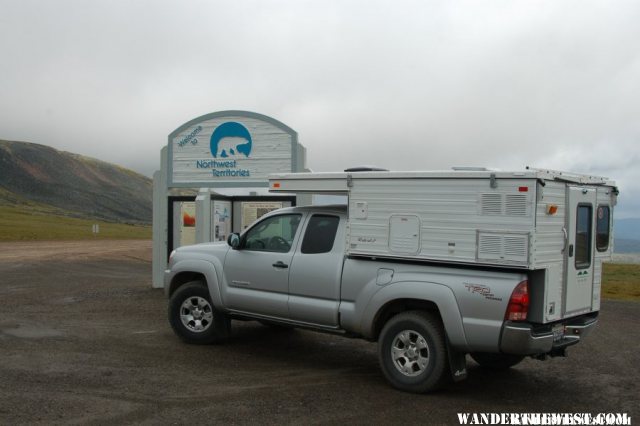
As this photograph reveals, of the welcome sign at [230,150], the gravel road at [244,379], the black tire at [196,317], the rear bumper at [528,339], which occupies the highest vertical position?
the welcome sign at [230,150]

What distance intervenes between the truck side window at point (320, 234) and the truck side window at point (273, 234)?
242 millimetres

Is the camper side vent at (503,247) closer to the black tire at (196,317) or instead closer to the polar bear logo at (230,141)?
the black tire at (196,317)

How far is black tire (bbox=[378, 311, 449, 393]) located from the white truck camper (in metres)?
0.67

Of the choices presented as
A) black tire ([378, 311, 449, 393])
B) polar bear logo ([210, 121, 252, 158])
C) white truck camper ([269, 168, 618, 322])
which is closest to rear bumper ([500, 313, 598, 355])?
white truck camper ([269, 168, 618, 322])

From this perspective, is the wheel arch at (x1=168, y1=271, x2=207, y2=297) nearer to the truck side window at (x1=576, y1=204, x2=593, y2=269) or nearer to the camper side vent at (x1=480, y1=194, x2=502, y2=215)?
the camper side vent at (x1=480, y1=194, x2=502, y2=215)

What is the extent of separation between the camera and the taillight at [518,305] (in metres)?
6.67

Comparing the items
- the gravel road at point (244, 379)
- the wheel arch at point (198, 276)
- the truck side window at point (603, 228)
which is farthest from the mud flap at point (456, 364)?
the wheel arch at point (198, 276)

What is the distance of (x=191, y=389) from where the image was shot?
7.13 metres

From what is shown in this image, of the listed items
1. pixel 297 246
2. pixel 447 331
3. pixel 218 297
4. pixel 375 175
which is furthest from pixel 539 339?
pixel 218 297

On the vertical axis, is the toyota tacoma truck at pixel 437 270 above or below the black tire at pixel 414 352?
above

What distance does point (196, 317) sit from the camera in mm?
9523

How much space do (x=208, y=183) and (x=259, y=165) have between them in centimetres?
131

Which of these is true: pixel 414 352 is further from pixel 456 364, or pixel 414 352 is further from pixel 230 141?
pixel 230 141

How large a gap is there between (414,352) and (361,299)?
85 centimetres
